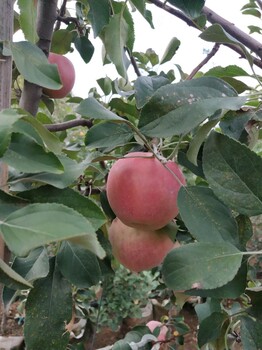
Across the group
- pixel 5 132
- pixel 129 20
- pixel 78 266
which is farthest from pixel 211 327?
pixel 129 20

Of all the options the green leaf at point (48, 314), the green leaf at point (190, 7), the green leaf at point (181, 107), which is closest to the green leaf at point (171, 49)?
the green leaf at point (190, 7)

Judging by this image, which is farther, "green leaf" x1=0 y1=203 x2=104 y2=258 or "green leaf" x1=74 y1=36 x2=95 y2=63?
"green leaf" x1=74 y1=36 x2=95 y2=63

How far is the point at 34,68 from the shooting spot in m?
0.45

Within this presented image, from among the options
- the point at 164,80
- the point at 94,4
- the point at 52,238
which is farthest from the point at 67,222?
the point at 94,4

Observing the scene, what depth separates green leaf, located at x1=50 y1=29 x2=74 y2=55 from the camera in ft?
3.24

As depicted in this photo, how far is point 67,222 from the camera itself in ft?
0.82

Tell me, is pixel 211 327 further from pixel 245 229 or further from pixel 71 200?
pixel 71 200

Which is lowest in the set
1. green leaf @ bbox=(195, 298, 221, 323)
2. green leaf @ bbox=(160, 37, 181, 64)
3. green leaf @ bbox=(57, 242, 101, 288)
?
green leaf @ bbox=(195, 298, 221, 323)

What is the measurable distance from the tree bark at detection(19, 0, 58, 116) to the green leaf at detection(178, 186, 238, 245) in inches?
12.2

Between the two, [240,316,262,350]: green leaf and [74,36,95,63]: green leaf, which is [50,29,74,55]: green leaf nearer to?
[74,36,95,63]: green leaf

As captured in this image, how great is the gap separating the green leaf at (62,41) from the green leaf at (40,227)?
790 millimetres

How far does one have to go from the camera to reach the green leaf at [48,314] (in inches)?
19.3

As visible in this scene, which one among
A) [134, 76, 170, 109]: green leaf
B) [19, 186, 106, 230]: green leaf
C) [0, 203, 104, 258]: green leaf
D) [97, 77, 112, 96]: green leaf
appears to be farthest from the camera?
[97, 77, 112, 96]: green leaf

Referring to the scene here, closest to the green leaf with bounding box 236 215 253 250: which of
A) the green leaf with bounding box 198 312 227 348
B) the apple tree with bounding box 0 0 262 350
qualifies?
the apple tree with bounding box 0 0 262 350
